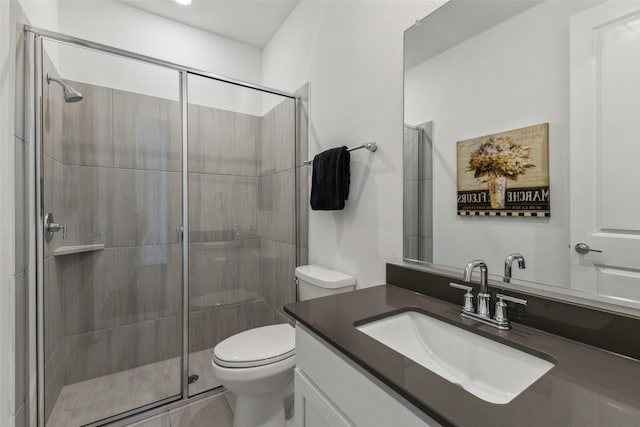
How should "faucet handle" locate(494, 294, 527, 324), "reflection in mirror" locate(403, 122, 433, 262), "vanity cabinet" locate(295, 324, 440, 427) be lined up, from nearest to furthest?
1. "vanity cabinet" locate(295, 324, 440, 427)
2. "faucet handle" locate(494, 294, 527, 324)
3. "reflection in mirror" locate(403, 122, 433, 262)

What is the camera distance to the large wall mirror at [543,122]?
670mm

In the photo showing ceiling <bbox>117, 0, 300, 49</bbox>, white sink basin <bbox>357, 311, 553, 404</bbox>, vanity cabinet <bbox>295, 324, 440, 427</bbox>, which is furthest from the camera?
ceiling <bbox>117, 0, 300, 49</bbox>

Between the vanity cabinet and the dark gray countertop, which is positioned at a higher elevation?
the dark gray countertop

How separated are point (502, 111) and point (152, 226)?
1.80 m

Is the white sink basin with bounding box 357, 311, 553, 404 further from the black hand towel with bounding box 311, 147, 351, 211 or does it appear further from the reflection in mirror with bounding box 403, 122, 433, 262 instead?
the black hand towel with bounding box 311, 147, 351, 211

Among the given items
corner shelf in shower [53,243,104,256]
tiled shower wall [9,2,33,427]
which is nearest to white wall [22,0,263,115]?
tiled shower wall [9,2,33,427]

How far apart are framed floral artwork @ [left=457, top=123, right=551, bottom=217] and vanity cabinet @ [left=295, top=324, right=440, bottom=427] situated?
656 mm

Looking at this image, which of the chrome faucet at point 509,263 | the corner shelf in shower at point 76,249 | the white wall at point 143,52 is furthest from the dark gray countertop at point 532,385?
the white wall at point 143,52

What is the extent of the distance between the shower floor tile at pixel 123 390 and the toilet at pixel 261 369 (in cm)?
51

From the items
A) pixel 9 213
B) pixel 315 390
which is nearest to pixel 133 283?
pixel 9 213

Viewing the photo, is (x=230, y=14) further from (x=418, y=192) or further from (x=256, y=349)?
(x=256, y=349)

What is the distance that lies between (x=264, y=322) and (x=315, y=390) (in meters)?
1.32

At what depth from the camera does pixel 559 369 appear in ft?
1.97

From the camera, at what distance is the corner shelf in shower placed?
57.3 inches
